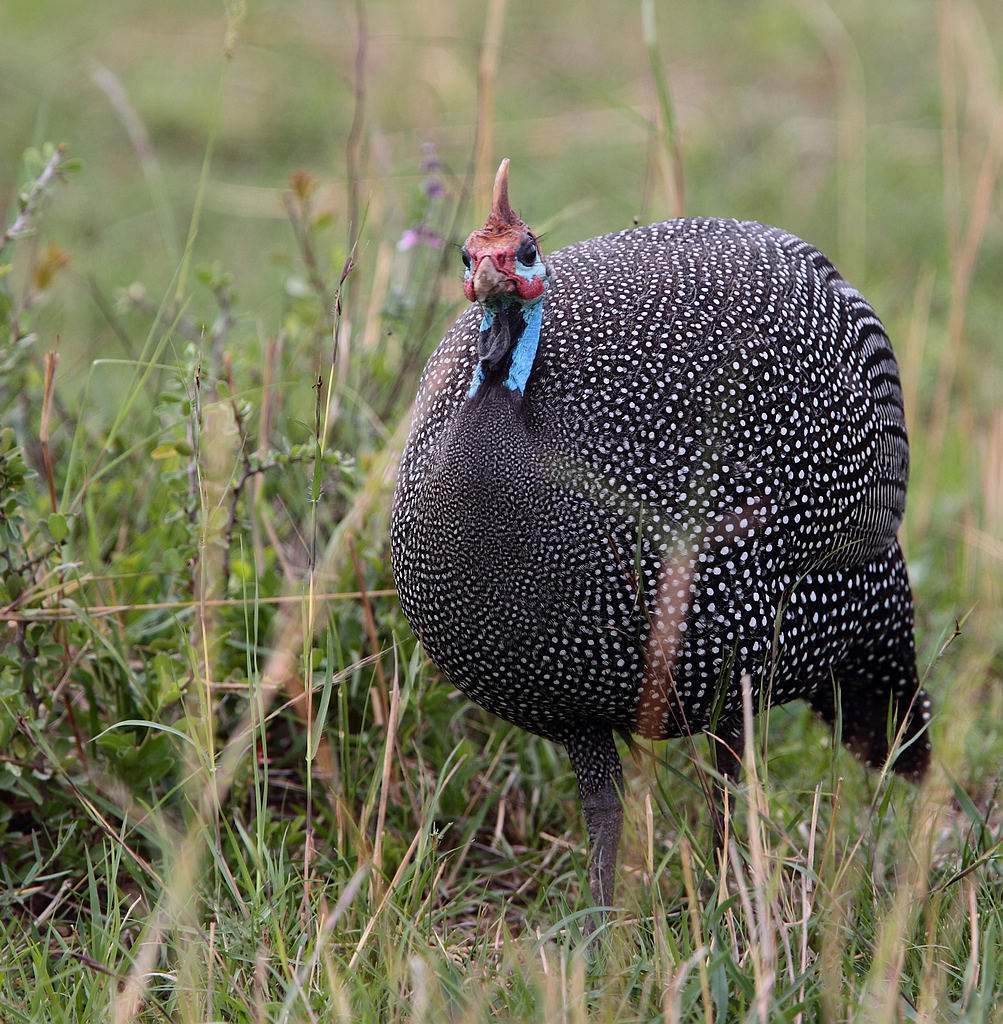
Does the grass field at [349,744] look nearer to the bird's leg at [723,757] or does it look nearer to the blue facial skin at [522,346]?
the bird's leg at [723,757]

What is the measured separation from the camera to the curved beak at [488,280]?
2154 mm

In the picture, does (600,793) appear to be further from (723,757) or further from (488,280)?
(488,280)

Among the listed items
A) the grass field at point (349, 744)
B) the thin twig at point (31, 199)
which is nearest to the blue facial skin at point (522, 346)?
the grass field at point (349, 744)

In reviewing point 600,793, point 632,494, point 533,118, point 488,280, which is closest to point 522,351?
point 488,280

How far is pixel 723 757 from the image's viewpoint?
2.66 m

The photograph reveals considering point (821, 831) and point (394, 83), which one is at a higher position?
point (394, 83)

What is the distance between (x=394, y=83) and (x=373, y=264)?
7.30 ft

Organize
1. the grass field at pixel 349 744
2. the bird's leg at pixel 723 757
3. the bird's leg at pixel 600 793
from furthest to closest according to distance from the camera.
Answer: the bird's leg at pixel 600 793
the bird's leg at pixel 723 757
the grass field at pixel 349 744

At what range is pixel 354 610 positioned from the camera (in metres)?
3.04

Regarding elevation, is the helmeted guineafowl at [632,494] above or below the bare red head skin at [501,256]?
below

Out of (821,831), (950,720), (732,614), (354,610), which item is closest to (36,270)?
(354,610)

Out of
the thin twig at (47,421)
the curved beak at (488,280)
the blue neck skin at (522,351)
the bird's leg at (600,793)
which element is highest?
the curved beak at (488,280)

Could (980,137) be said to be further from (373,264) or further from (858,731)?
(858,731)

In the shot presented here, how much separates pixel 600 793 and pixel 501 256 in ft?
3.34
